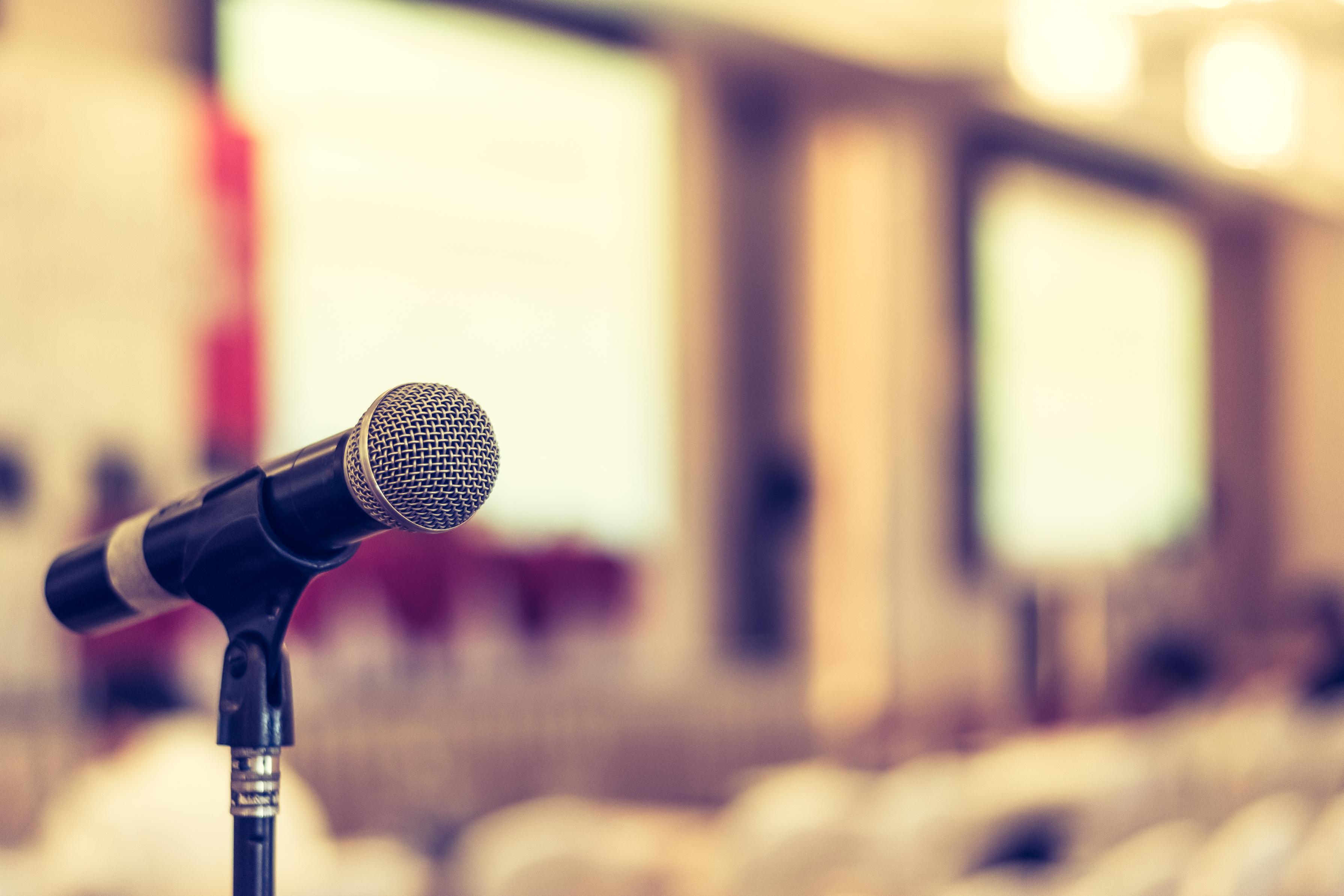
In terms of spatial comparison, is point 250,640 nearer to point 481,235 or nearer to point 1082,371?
point 481,235

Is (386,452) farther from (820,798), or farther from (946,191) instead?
(946,191)

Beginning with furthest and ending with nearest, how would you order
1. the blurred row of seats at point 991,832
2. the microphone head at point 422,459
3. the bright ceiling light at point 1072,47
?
the bright ceiling light at point 1072,47
the blurred row of seats at point 991,832
the microphone head at point 422,459

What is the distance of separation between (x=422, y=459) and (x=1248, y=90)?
17.4 feet

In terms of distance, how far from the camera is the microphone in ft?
3.30

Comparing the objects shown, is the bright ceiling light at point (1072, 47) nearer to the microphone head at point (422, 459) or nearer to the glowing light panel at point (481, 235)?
the glowing light panel at point (481, 235)

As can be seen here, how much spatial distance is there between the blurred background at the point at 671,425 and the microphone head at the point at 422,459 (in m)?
1.78

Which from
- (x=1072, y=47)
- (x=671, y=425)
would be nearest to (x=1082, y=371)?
(x=671, y=425)

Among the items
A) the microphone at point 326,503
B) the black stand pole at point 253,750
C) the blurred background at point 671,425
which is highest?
the blurred background at point 671,425

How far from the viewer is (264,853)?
3.55 ft

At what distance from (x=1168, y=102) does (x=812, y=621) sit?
4.51 m

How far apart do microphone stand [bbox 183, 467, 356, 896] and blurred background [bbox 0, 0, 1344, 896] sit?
1.75m

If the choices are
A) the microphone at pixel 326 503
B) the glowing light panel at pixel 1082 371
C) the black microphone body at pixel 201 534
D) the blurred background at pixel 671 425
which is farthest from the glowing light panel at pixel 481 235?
the microphone at pixel 326 503

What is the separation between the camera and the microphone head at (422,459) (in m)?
1.00

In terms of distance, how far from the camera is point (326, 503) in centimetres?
103
